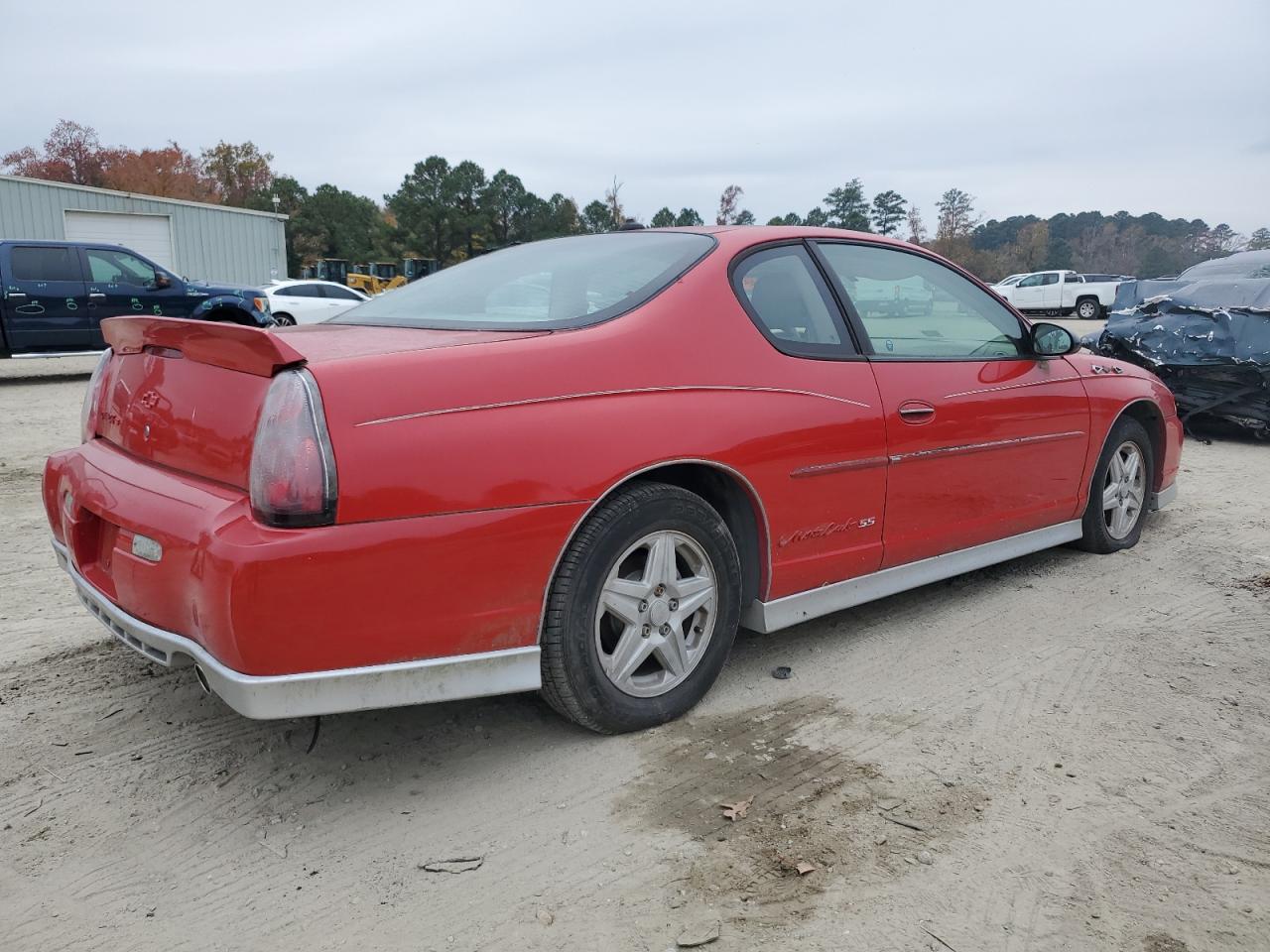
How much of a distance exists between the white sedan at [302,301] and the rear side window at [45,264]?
562 cm

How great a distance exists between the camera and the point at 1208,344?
7.97 meters

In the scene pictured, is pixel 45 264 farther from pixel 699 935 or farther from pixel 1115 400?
pixel 699 935

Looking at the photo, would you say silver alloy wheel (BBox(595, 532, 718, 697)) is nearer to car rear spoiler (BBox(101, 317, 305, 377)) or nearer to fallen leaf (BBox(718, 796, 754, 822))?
fallen leaf (BBox(718, 796, 754, 822))

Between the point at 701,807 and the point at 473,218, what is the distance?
45.6 m

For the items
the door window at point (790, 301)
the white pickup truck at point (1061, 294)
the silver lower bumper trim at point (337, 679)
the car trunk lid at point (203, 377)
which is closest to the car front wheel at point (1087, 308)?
the white pickup truck at point (1061, 294)

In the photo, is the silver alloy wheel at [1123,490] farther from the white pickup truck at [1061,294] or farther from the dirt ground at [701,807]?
the white pickup truck at [1061,294]

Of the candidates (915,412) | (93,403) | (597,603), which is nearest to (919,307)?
(915,412)

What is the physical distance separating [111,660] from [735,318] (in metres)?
2.41

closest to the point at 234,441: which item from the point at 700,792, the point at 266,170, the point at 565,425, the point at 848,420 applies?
the point at 565,425

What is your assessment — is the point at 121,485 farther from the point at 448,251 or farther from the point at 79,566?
the point at 448,251

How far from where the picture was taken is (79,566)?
2643 millimetres

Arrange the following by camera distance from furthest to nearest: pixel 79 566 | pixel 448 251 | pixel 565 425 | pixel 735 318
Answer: pixel 448 251 < pixel 735 318 < pixel 79 566 < pixel 565 425

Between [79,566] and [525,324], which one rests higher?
[525,324]

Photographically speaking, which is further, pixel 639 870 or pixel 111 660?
pixel 111 660
